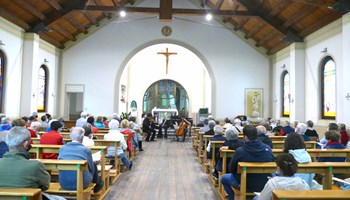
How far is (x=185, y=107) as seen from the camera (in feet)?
57.3

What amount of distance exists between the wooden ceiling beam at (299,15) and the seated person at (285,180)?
6.82 meters

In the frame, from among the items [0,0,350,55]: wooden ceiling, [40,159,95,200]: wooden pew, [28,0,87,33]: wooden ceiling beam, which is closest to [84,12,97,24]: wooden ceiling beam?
[0,0,350,55]: wooden ceiling

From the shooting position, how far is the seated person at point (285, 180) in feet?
6.68

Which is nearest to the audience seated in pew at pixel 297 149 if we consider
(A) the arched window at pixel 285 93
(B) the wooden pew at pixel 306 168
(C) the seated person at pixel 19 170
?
(B) the wooden pew at pixel 306 168

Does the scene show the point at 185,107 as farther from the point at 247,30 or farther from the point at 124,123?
the point at 124,123

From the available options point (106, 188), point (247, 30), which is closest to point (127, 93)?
point (247, 30)

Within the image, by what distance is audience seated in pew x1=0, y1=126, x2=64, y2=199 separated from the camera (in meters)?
2.06

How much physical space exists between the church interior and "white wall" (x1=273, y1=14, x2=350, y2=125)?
29 millimetres

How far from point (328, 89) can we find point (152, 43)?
6787 millimetres

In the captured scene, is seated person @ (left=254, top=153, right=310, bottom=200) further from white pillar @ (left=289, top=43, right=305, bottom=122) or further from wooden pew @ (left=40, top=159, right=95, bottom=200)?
white pillar @ (left=289, top=43, right=305, bottom=122)

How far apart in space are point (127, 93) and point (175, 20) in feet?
19.3

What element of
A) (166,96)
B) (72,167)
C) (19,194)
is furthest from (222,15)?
(19,194)

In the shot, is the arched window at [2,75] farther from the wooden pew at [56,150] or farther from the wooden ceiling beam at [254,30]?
the wooden ceiling beam at [254,30]

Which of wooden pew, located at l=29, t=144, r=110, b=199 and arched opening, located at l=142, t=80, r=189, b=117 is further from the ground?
arched opening, located at l=142, t=80, r=189, b=117
